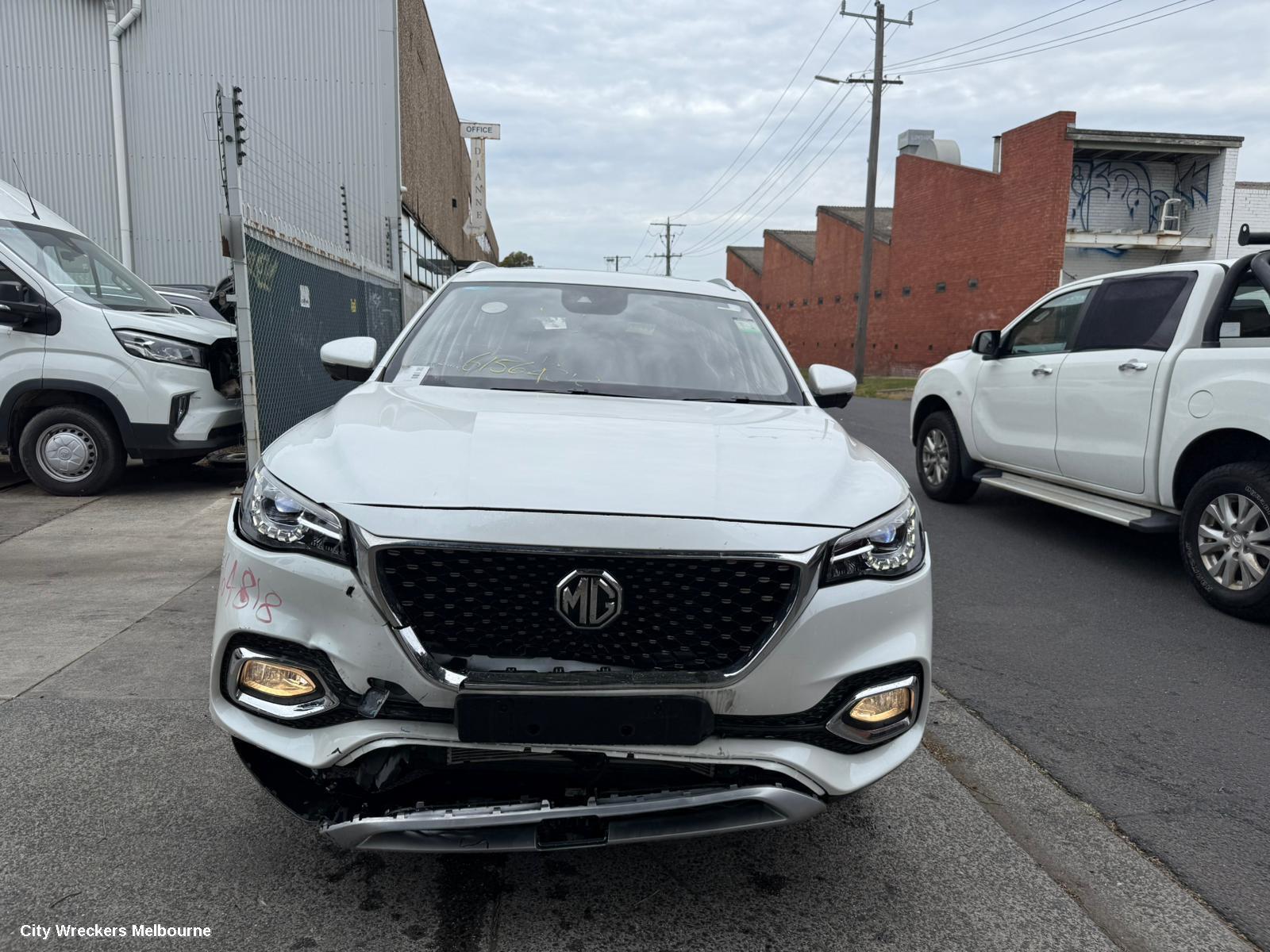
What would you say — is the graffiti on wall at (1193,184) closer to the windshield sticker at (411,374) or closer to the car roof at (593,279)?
the car roof at (593,279)

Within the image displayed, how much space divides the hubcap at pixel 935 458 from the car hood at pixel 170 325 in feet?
19.8

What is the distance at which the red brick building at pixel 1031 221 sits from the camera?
28.1 m

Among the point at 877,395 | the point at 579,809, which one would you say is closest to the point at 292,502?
the point at 579,809

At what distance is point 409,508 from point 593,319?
187 centimetres

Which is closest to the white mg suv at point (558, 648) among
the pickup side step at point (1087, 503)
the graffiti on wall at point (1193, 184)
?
the pickup side step at point (1087, 503)

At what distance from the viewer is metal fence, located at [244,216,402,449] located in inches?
285

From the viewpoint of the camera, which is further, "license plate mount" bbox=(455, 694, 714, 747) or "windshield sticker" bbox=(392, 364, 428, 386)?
"windshield sticker" bbox=(392, 364, 428, 386)

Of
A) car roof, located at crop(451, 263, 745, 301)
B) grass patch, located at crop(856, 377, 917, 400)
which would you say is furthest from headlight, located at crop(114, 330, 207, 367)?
grass patch, located at crop(856, 377, 917, 400)

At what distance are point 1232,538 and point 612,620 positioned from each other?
4099 millimetres

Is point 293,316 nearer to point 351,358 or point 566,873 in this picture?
point 351,358

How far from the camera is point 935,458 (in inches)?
313

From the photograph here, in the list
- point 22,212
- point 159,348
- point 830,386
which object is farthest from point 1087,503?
point 22,212

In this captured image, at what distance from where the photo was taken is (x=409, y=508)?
208 centimetres

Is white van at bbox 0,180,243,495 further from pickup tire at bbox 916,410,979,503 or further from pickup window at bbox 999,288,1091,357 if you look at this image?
pickup window at bbox 999,288,1091,357
